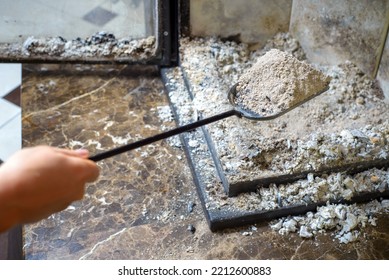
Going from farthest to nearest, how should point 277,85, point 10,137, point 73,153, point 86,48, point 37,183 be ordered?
point 86,48
point 10,137
point 277,85
point 73,153
point 37,183

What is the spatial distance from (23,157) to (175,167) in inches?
33.3

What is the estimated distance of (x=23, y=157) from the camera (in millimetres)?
909

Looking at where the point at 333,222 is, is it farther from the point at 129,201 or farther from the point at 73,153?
the point at 73,153

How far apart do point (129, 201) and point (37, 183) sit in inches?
29.1

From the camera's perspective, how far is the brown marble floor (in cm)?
151

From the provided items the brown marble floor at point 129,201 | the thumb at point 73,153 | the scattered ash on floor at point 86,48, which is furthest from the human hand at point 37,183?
the scattered ash on floor at point 86,48

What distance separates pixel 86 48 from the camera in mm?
2012

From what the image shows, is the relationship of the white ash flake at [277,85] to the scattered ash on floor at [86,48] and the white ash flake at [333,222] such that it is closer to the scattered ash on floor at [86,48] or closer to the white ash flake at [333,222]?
the white ash flake at [333,222]

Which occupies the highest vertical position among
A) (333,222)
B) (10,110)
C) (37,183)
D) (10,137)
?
(10,110)

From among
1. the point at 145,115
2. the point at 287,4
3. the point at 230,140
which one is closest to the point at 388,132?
the point at 230,140

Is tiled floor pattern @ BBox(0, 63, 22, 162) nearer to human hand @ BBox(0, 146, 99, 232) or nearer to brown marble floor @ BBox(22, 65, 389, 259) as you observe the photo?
brown marble floor @ BBox(22, 65, 389, 259)

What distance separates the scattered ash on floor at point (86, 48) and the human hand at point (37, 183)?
109 cm

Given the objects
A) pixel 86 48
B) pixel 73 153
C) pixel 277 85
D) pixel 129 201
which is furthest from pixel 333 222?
pixel 86 48

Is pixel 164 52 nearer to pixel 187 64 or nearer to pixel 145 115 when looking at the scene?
pixel 187 64
